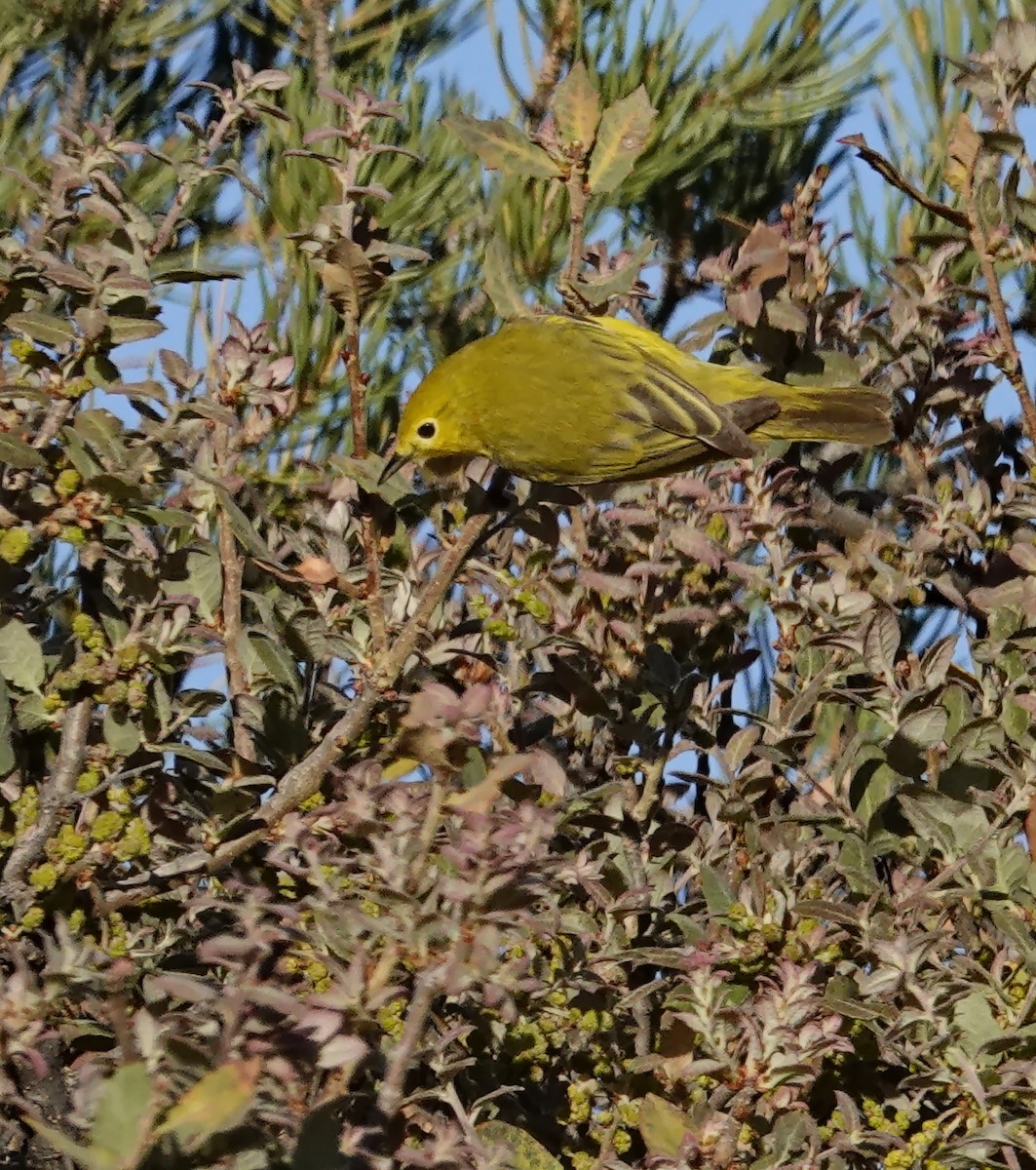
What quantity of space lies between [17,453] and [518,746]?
0.62 meters

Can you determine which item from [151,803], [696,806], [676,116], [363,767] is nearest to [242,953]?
[363,767]

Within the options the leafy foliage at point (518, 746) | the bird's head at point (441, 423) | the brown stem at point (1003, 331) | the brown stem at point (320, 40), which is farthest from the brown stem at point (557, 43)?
the brown stem at point (1003, 331)

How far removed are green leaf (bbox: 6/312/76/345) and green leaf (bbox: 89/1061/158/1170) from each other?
947mm

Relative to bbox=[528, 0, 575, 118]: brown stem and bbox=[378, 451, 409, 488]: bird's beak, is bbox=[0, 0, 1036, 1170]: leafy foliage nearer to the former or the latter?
bbox=[378, 451, 409, 488]: bird's beak

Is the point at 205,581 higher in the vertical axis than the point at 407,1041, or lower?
higher

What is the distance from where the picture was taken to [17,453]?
1465 millimetres

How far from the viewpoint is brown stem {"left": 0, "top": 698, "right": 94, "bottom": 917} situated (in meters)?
1.44

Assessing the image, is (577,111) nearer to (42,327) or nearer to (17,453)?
(42,327)

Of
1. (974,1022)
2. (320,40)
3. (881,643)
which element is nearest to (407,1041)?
(974,1022)

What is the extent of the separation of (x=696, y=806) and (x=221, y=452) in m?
0.71

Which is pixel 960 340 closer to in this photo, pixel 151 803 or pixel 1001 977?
pixel 1001 977

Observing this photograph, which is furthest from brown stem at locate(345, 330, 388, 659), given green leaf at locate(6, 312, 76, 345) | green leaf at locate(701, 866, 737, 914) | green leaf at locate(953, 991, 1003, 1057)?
green leaf at locate(953, 991, 1003, 1057)

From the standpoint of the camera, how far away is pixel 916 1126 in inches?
60.9

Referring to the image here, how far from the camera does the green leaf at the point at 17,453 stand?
146 centimetres
